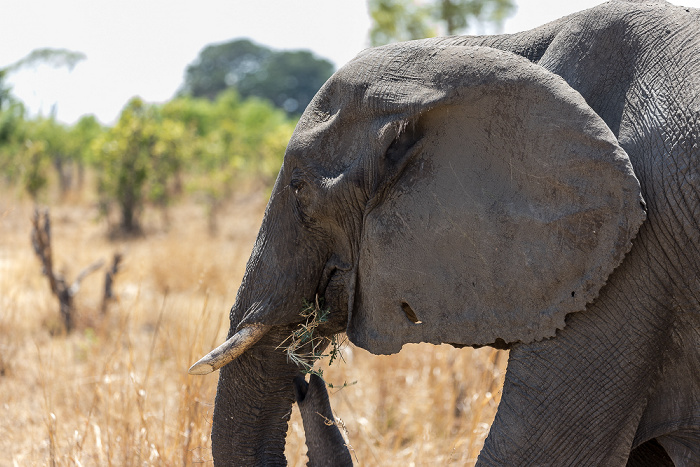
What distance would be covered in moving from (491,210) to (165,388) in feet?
8.65

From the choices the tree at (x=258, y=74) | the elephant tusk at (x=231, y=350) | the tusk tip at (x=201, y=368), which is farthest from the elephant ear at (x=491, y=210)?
the tree at (x=258, y=74)

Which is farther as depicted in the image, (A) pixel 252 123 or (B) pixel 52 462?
(A) pixel 252 123

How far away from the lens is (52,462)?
2590mm

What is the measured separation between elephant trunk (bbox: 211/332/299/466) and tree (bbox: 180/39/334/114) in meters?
48.0

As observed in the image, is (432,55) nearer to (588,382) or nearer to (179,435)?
(588,382)

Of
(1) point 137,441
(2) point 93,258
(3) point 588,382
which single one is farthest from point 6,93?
(3) point 588,382

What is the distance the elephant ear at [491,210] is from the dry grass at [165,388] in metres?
0.87

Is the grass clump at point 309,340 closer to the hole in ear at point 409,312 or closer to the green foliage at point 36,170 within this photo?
the hole in ear at point 409,312

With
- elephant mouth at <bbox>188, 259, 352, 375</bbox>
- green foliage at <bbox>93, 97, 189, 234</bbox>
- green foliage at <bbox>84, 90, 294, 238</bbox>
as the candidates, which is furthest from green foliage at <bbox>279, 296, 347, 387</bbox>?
green foliage at <bbox>93, 97, 189, 234</bbox>

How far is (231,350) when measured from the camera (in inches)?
77.1

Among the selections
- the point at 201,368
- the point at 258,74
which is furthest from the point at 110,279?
the point at 258,74

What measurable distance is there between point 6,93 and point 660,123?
10368 mm

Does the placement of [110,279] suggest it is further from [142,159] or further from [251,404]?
[142,159]

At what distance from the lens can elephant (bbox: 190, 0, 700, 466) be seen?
1.52 metres
